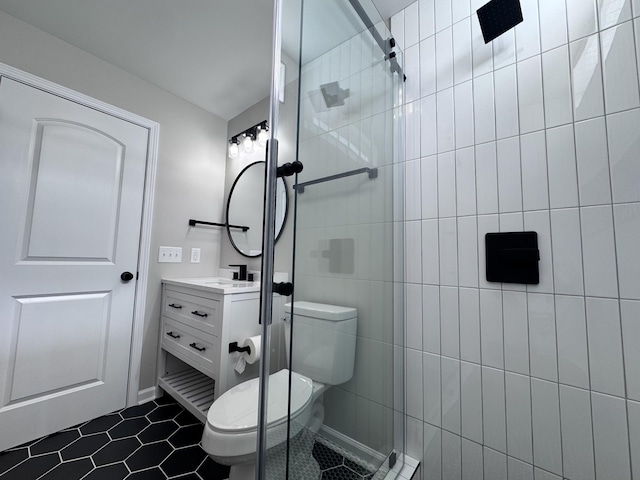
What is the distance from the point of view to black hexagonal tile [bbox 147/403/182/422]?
1622 mm

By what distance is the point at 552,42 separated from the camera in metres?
0.90

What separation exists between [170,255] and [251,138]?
43.6 inches

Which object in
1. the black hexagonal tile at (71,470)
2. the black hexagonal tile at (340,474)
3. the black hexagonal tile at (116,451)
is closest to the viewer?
the black hexagonal tile at (340,474)

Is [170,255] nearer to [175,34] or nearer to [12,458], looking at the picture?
[12,458]

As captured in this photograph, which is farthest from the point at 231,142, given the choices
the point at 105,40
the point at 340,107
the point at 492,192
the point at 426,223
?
the point at 492,192

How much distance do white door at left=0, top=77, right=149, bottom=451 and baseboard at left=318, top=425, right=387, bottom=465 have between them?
1.63 metres

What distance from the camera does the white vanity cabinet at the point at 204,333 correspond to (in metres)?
1.38

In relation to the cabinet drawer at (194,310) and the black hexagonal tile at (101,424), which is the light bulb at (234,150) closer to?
the cabinet drawer at (194,310)

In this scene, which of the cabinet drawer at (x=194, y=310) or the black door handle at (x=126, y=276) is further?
the black door handle at (x=126, y=276)

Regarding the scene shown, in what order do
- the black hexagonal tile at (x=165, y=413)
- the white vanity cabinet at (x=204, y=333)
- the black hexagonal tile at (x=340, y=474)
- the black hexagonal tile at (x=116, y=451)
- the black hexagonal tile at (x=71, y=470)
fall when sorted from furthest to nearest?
the black hexagonal tile at (x=165, y=413)
the white vanity cabinet at (x=204, y=333)
the black hexagonal tile at (x=116, y=451)
the black hexagonal tile at (x=71, y=470)
the black hexagonal tile at (x=340, y=474)

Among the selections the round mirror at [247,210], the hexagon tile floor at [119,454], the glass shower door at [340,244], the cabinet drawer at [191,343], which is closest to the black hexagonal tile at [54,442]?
the hexagon tile floor at [119,454]

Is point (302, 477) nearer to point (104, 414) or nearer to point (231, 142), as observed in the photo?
point (104, 414)

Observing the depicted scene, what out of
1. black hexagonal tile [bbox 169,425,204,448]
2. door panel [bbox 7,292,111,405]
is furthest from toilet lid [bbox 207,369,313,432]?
door panel [bbox 7,292,111,405]

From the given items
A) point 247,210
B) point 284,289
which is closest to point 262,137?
point 247,210
